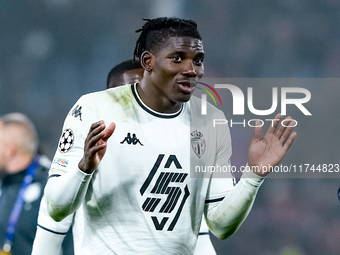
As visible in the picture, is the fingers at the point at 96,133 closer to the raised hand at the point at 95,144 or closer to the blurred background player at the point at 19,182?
the raised hand at the point at 95,144

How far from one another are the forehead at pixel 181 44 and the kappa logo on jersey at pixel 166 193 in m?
0.56

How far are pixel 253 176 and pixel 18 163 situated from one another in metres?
2.57

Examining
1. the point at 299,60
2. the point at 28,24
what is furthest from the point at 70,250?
the point at 299,60

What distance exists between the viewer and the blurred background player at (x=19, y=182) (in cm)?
374

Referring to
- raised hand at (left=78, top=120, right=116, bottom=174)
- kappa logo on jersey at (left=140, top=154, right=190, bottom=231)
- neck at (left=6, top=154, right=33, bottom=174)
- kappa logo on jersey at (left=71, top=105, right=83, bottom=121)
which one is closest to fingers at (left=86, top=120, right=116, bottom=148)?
raised hand at (left=78, top=120, right=116, bottom=174)

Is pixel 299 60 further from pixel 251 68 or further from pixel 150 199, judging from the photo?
pixel 150 199

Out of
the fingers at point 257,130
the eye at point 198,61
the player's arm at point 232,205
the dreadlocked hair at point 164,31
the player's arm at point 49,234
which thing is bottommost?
the player's arm at point 49,234

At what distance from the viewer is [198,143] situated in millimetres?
2379

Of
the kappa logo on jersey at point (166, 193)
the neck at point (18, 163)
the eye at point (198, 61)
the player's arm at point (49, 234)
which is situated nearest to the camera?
the kappa logo on jersey at point (166, 193)

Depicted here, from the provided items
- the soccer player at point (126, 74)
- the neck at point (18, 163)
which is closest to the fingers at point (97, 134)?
the soccer player at point (126, 74)

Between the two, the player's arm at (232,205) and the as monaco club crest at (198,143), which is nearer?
the player's arm at (232,205)

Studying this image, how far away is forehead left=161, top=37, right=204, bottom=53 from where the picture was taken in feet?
7.57

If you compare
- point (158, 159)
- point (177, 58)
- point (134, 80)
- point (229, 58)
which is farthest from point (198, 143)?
point (229, 58)

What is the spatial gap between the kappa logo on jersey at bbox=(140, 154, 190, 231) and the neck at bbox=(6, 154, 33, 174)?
209 centimetres
